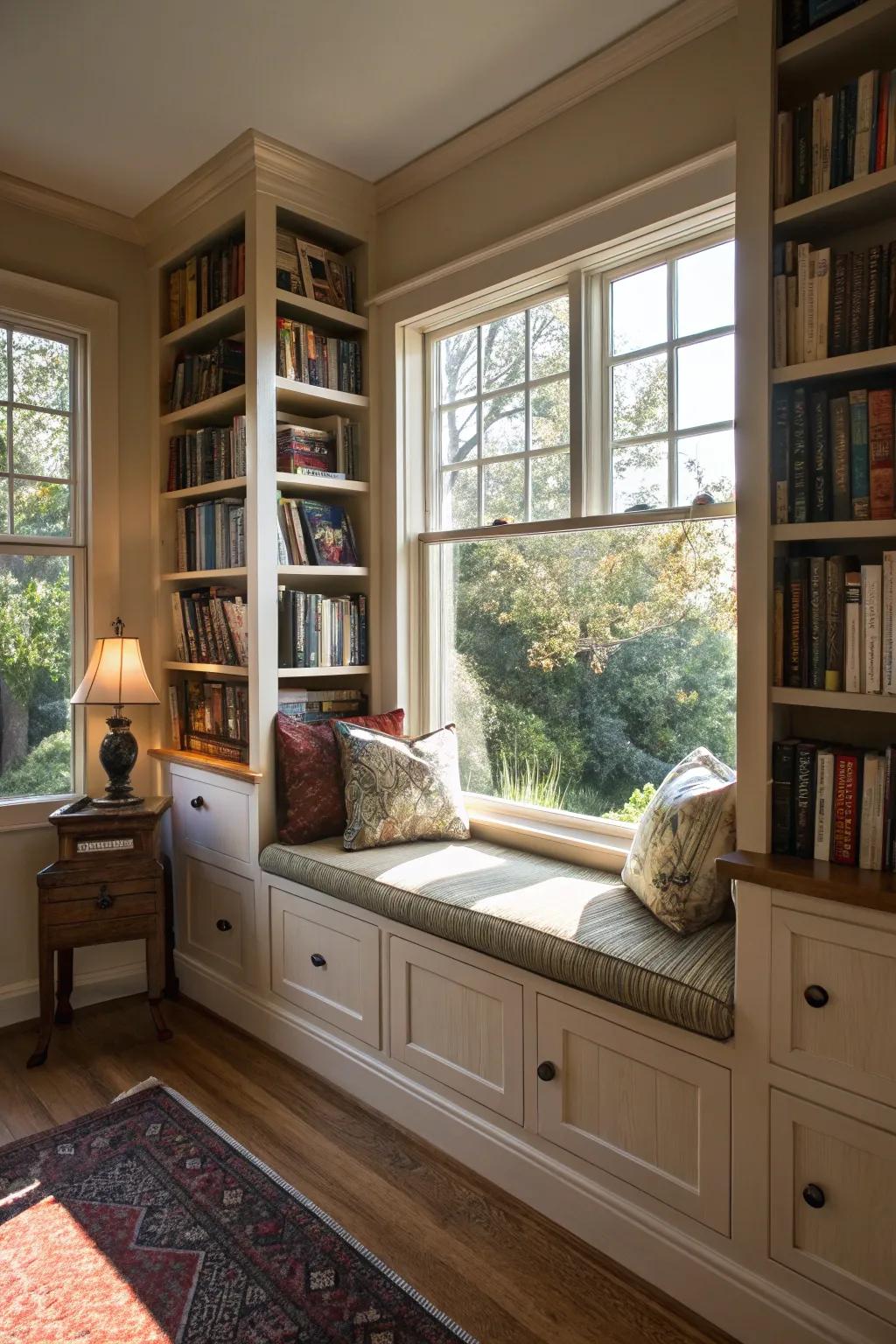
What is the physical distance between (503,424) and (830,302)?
4.25 ft

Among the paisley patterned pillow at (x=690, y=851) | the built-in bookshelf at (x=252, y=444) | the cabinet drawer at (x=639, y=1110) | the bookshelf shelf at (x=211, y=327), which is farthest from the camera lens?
the bookshelf shelf at (x=211, y=327)

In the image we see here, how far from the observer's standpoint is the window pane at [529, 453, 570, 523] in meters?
2.66

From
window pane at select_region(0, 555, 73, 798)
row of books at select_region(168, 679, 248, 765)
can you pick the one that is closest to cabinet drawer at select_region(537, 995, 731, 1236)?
row of books at select_region(168, 679, 248, 765)

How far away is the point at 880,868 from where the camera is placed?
5.33ft

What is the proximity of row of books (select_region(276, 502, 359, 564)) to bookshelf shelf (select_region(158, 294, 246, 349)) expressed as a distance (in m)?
0.66

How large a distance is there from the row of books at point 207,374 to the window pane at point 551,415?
3.72 ft

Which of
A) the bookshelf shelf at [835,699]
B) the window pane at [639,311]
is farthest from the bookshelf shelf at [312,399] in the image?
the bookshelf shelf at [835,699]

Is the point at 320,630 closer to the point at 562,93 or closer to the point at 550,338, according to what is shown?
the point at 550,338

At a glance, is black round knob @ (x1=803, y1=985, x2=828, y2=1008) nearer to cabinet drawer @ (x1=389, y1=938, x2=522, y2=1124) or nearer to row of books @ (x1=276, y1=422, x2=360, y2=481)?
cabinet drawer @ (x1=389, y1=938, x2=522, y2=1124)

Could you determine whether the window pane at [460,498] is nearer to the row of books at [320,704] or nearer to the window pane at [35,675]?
the row of books at [320,704]

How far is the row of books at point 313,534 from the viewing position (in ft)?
10.0

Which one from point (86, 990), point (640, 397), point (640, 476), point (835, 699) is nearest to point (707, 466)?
point (640, 476)

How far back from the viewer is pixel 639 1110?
6.04ft

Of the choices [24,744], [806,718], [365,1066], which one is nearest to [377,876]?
[365,1066]
